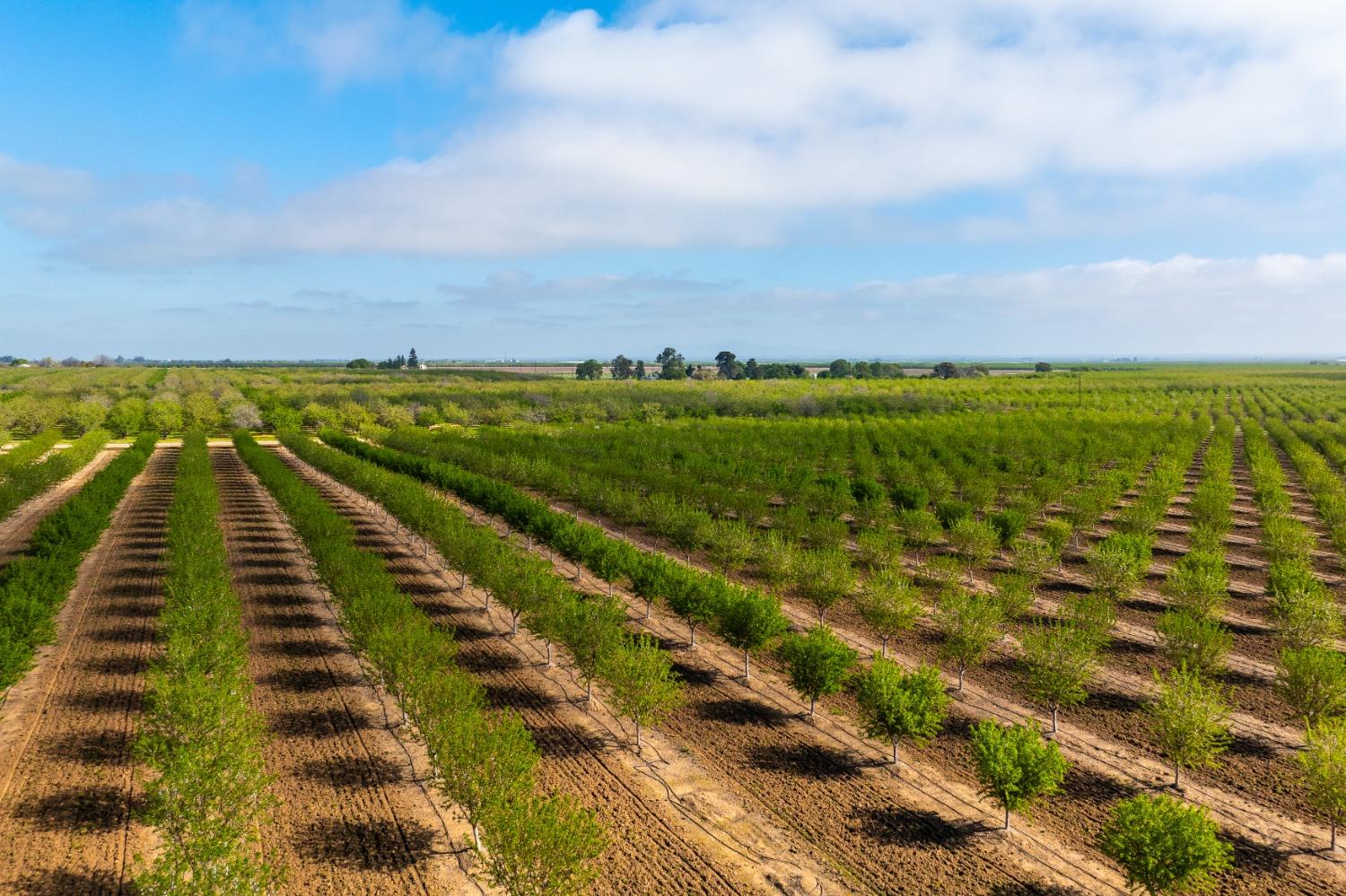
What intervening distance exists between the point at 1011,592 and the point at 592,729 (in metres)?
20.5

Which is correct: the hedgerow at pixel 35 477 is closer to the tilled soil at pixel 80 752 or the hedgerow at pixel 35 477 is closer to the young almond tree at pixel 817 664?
the tilled soil at pixel 80 752

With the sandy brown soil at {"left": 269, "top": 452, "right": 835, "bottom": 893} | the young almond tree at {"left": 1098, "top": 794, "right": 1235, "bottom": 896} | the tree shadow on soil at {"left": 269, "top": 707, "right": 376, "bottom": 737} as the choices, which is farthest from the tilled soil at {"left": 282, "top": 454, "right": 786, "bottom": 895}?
the young almond tree at {"left": 1098, "top": 794, "right": 1235, "bottom": 896}

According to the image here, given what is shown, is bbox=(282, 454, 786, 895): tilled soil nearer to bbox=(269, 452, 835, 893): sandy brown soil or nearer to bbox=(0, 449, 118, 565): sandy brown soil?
bbox=(269, 452, 835, 893): sandy brown soil

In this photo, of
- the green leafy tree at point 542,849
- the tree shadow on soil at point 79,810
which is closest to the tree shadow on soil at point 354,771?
the tree shadow on soil at point 79,810

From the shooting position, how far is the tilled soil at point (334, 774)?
17.1m

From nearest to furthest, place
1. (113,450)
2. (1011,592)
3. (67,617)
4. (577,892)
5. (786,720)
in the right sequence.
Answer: (577,892)
(786,720)
(1011,592)
(67,617)
(113,450)

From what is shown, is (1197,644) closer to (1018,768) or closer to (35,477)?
(1018,768)

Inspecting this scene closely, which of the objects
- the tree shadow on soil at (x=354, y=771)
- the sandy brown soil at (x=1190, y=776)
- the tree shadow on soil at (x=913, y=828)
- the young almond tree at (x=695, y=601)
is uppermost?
the young almond tree at (x=695, y=601)

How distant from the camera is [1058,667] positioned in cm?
2388

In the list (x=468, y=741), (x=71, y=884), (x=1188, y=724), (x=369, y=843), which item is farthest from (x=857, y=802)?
(x=71, y=884)

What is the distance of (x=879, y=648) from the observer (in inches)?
1241

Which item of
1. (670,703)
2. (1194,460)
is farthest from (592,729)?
(1194,460)

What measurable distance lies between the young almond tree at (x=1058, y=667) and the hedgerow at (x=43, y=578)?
3707 centimetres

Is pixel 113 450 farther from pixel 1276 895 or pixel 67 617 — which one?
pixel 1276 895
